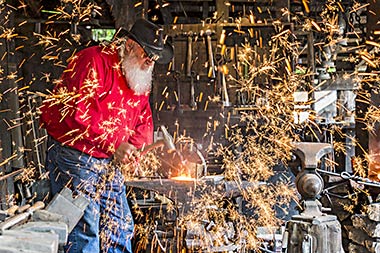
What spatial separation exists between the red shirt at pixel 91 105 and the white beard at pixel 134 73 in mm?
41

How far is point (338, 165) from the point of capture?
858cm

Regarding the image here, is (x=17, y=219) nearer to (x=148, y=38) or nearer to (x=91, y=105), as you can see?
(x=91, y=105)

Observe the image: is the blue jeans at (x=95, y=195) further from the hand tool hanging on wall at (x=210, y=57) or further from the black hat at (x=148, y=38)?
the hand tool hanging on wall at (x=210, y=57)

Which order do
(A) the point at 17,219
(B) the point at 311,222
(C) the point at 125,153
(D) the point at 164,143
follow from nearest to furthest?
(A) the point at 17,219 < (B) the point at 311,222 < (C) the point at 125,153 < (D) the point at 164,143

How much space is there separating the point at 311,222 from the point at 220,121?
510cm

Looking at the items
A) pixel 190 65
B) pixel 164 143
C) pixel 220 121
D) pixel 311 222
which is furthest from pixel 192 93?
pixel 311 222

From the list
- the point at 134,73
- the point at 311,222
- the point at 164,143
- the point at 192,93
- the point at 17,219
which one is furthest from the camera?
the point at 192,93

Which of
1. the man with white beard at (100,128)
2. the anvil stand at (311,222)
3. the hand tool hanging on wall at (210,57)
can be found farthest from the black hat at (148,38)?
the hand tool hanging on wall at (210,57)

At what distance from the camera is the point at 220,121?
7594 mm

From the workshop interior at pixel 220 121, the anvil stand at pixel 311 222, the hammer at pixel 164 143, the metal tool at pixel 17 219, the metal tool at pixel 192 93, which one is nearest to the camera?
the metal tool at pixel 17 219

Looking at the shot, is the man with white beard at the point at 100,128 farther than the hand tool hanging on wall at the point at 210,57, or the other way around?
the hand tool hanging on wall at the point at 210,57

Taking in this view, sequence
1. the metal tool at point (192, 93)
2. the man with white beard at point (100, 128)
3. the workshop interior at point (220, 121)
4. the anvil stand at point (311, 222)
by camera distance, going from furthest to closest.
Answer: the metal tool at point (192, 93), the workshop interior at point (220, 121), the man with white beard at point (100, 128), the anvil stand at point (311, 222)

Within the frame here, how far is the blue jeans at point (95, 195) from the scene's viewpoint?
3.79 metres

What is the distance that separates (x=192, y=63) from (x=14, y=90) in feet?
8.60
